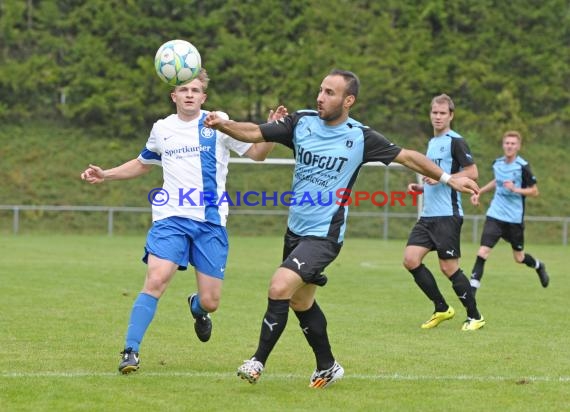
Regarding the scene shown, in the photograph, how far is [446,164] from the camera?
33.6ft

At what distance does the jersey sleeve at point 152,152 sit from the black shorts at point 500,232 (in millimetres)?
6844

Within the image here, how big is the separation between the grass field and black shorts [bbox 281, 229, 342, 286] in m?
0.75

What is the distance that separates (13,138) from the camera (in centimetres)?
3556

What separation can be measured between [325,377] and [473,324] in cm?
374

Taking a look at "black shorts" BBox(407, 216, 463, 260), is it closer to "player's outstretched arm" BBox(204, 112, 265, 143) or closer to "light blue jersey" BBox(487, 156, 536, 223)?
"light blue jersey" BBox(487, 156, 536, 223)

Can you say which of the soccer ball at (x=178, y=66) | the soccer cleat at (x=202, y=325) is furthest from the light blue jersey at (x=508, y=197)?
the soccer ball at (x=178, y=66)

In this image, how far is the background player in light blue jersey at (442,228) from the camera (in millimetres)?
10141

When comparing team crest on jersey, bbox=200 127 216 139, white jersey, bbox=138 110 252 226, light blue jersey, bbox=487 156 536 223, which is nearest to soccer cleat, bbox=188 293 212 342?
white jersey, bbox=138 110 252 226

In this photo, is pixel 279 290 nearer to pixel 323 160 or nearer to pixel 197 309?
pixel 323 160

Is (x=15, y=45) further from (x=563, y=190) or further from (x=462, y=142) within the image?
(x=462, y=142)

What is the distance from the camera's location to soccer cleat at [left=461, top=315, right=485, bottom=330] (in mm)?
10031

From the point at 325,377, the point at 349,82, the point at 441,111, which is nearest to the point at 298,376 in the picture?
the point at 325,377

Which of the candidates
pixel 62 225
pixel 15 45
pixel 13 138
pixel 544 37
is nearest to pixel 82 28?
pixel 15 45

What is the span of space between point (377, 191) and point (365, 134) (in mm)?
24645
